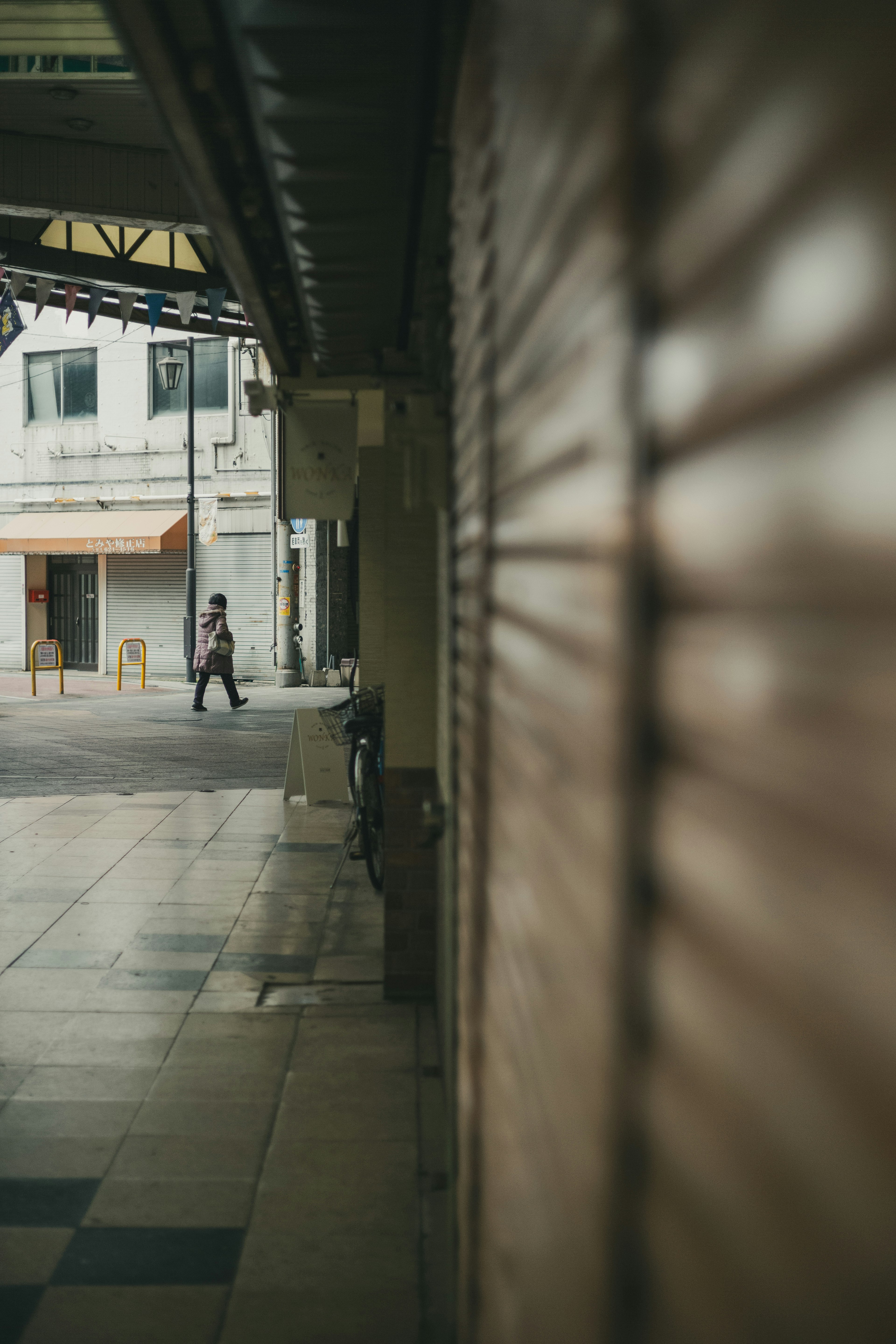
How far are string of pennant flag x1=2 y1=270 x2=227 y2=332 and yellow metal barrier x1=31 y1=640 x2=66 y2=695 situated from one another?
327 inches

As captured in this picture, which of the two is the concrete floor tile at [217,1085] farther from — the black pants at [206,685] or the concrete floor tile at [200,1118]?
the black pants at [206,685]

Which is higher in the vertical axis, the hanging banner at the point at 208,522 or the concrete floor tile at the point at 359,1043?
the hanging banner at the point at 208,522

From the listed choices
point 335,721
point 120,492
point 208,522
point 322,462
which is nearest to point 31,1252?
point 322,462

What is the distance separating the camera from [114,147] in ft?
31.9

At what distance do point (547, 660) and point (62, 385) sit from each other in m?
27.7

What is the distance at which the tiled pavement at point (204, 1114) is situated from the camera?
2.87 metres

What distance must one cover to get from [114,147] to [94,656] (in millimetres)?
18660

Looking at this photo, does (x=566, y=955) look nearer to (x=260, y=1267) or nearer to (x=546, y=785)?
(x=546, y=785)

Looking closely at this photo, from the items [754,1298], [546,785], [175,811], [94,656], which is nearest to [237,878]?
[175,811]

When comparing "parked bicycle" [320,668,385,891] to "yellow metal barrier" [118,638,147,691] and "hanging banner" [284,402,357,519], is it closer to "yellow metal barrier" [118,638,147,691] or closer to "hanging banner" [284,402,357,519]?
"hanging banner" [284,402,357,519]

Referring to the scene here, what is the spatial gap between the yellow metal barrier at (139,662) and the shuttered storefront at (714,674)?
19348mm

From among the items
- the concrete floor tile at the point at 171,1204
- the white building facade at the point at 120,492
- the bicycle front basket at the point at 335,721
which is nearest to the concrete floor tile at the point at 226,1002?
the concrete floor tile at the point at 171,1204

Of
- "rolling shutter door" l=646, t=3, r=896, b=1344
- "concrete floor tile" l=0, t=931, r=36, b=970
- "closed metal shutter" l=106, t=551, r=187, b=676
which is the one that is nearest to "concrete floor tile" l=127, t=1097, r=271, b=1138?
"concrete floor tile" l=0, t=931, r=36, b=970

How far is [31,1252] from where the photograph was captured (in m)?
3.05
